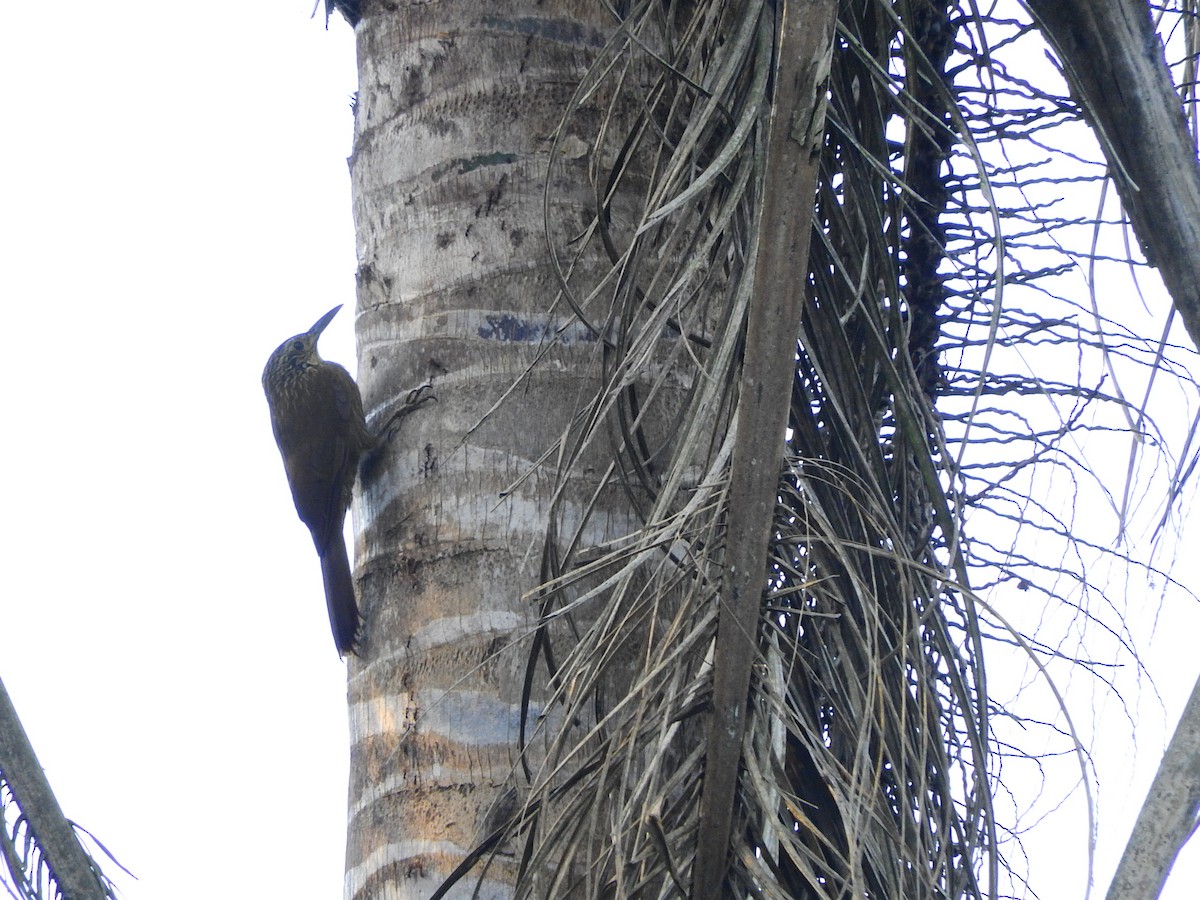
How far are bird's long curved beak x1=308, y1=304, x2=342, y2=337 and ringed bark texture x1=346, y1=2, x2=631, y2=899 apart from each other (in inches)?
97.6

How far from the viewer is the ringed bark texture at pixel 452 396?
6.48ft

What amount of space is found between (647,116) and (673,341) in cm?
43

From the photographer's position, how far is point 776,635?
157cm

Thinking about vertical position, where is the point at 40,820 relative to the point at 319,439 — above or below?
below

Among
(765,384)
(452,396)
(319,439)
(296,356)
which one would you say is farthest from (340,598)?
(765,384)

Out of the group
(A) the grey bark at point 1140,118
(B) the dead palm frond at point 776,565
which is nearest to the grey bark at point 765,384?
(B) the dead palm frond at point 776,565

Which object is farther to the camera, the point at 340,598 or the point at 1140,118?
the point at 340,598

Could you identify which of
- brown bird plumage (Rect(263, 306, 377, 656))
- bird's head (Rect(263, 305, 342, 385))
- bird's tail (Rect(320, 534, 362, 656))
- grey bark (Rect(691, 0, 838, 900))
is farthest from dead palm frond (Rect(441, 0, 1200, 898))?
bird's head (Rect(263, 305, 342, 385))

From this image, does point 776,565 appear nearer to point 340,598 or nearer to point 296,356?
point 340,598

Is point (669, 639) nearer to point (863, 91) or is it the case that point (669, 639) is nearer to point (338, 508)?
Result: point (863, 91)

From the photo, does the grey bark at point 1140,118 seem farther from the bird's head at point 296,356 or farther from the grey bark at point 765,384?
the bird's head at point 296,356

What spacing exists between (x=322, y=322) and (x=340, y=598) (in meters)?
2.00

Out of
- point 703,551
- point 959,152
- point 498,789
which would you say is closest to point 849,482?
point 703,551

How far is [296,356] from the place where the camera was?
4.88 metres
